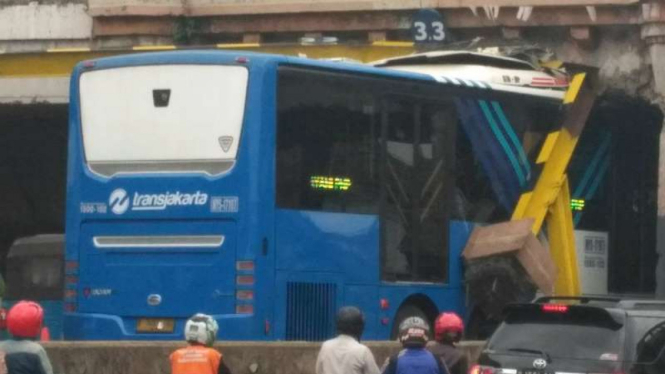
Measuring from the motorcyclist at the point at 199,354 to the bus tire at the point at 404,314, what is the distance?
6.96 m

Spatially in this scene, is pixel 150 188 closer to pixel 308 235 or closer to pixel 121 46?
pixel 308 235

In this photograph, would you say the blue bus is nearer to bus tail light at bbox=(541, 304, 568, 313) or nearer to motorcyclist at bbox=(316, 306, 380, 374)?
bus tail light at bbox=(541, 304, 568, 313)

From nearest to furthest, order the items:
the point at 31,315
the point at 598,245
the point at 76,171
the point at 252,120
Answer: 1. the point at 31,315
2. the point at 252,120
3. the point at 76,171
4. the point at 598,245

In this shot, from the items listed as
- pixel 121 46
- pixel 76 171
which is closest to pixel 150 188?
pixel 76 171

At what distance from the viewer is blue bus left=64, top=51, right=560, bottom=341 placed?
17797 millimetres

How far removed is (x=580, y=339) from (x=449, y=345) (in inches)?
38.1

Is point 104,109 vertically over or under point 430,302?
over

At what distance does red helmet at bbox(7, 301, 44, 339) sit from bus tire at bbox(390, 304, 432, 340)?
766 cm

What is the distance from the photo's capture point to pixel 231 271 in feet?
58.5

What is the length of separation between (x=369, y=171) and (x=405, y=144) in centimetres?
74

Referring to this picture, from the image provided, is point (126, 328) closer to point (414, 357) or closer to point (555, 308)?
point (555, 308)

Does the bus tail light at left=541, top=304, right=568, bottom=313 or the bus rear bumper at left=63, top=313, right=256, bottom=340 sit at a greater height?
the bus tail light at left=541, top=304, right=568, bottom=313

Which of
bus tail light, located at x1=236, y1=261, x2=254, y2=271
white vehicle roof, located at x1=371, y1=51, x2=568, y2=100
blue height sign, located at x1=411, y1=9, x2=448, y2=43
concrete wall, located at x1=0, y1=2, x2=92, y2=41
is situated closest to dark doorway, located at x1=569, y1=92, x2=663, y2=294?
white vehicle roof, located at x1=371, y1=51, x2=568, y2=100

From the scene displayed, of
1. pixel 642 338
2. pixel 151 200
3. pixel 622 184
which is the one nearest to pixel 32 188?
pixel 622 184
